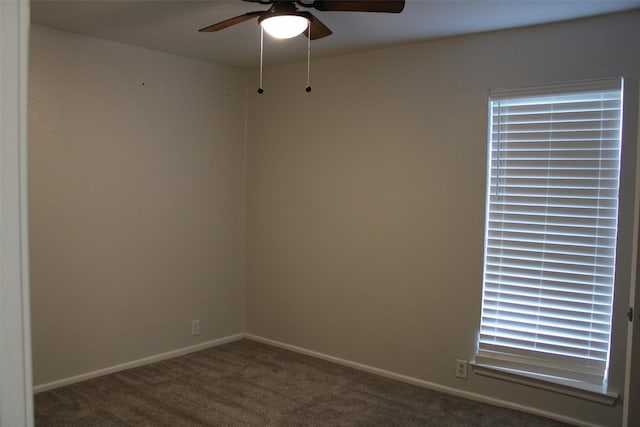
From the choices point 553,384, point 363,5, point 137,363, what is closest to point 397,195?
point 553,384

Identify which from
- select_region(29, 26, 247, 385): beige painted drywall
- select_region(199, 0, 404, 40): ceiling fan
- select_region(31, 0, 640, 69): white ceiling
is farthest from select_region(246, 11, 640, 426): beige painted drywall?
select_region(199, 0, 404, 40): ceiling fan

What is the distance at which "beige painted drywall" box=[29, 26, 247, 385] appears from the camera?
352cm

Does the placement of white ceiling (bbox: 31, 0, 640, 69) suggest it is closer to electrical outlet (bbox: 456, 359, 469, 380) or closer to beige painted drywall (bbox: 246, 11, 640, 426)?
beige painted drywall (bbox: 246, 11, 640, 426)

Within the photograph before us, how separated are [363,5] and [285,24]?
0.42 m

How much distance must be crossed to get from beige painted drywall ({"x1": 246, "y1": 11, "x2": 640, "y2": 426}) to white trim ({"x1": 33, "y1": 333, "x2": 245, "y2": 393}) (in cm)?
36

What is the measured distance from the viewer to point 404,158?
3.81 metres

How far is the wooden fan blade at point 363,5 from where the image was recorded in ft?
7.37

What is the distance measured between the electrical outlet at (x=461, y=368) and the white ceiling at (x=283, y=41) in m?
2.26

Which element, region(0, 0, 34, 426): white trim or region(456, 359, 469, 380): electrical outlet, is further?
region(456, 359, 469, 380): electrical outlet

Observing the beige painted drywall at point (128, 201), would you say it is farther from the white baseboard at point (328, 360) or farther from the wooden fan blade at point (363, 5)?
the wooden fan blade at point (363, 5)

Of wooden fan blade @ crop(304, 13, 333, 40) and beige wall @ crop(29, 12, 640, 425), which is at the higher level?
wooden fan blade @ crop(304, 13, 333, 40)

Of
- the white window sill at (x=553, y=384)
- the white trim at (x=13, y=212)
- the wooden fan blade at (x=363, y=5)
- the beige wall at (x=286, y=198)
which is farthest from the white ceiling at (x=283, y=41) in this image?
the white trim at (x=13, y=212)

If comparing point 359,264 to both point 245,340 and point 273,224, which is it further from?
point 245,340

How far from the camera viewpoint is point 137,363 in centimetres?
406
